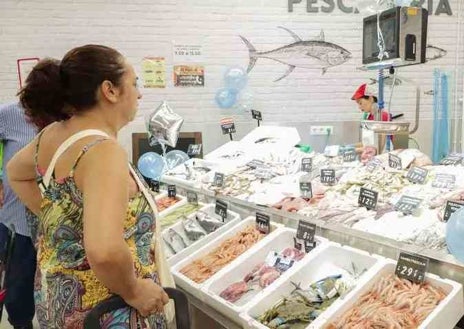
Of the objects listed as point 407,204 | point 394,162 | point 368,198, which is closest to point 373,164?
point 394,162

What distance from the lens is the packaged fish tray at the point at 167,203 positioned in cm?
341

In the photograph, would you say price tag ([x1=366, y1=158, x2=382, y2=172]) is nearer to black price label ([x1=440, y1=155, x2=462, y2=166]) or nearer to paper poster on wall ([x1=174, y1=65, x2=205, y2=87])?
black price label ([x1=440, y1=155, x2=462, y2=166])

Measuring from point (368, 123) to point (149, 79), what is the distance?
3471 millimetres

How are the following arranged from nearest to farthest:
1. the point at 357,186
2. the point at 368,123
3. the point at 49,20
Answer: the point at 357,186, the point at 368,123, the point at 49,20

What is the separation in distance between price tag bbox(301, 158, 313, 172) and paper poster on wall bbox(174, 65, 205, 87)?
2844 millimetres

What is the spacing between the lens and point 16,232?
3.32m

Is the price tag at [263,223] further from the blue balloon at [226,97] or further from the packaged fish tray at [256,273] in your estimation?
the blue balloon at [226,97]

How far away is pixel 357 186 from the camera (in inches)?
109

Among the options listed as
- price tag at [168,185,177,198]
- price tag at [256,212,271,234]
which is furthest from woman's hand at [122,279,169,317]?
price tag at [168,185,177,198]

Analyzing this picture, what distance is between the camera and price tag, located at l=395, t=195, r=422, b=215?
219 centimetres

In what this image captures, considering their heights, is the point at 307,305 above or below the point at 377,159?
below

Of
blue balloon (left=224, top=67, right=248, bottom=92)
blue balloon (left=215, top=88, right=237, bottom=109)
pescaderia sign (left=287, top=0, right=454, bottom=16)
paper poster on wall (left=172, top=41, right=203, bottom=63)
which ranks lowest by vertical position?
blue balloon (left=215, top=88, right=237, bottom=109)

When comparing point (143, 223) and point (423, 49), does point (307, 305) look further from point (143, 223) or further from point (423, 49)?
point (423, 49)

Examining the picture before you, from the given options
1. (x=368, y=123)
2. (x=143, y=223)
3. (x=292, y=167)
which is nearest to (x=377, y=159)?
(x=368, y=123)
